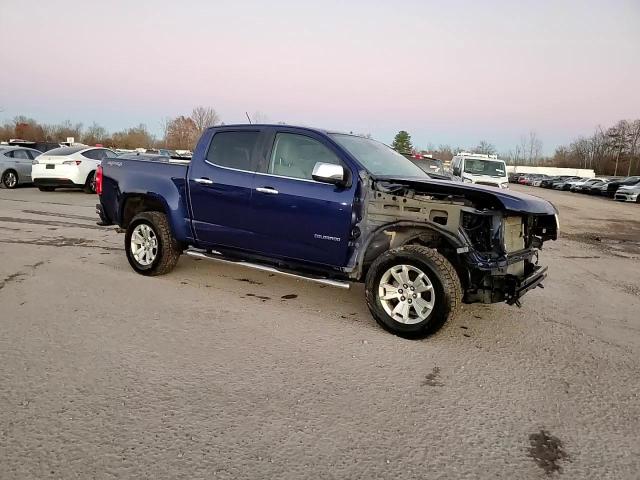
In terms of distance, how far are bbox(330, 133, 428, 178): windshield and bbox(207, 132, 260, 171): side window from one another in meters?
0.96

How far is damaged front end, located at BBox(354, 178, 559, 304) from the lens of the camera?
426cm

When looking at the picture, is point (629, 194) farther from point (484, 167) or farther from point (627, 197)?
point (484, 167)

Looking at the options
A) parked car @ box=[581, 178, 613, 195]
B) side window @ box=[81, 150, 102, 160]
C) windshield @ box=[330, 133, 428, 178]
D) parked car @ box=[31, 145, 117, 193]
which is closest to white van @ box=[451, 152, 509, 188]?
side window @ box=[81, 150, 102, 160]

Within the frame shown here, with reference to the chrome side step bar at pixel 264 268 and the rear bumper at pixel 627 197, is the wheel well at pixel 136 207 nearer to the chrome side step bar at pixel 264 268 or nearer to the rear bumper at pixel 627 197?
the chrome side step bar at pixel 264 268

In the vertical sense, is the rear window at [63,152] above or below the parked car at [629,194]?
above

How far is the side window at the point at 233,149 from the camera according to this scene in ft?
17.8

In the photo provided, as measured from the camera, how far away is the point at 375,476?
8.04 ft

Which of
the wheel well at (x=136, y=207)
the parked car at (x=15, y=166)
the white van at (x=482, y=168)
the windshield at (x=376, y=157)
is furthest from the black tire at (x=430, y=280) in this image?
the parked car at (x=15, y=166)

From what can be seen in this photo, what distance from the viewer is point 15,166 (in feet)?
57.1

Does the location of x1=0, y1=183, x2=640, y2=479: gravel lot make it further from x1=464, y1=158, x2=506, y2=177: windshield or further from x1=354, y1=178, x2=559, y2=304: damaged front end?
x1=464, y1=158, x2=506, y2=177: windshield

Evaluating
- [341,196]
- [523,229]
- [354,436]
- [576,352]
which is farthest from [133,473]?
[523,229]

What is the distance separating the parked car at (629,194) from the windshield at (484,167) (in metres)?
15.4

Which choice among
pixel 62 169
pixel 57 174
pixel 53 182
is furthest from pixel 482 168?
pixel 53 182

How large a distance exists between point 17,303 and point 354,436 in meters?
3.80
